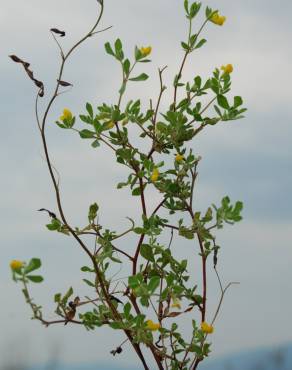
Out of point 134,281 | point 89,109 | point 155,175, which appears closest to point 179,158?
point 155,175

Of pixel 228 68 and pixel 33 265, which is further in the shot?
pixel 228 68

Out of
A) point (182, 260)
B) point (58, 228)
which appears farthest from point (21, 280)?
point (182, 260)

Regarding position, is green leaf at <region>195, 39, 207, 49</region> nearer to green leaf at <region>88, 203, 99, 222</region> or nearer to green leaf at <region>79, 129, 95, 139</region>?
green leaf at <region>79, 129, 95, 139</region>

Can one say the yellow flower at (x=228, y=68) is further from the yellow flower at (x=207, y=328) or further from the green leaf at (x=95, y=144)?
the yellow flower at (x=207, y=328)

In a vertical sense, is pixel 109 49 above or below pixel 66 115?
above

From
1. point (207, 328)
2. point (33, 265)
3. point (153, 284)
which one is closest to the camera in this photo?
point (33, 265)

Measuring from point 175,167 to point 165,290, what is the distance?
450 millimetres

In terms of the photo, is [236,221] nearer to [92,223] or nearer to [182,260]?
[182,260]

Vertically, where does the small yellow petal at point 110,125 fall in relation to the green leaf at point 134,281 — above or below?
above

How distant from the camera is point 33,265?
191 cm

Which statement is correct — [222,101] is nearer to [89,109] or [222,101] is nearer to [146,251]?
[89,109]

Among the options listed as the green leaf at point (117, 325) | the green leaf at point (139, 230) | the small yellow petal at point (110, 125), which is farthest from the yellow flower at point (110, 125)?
the green leaf at point (117, 325)

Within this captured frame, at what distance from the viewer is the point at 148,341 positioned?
2.35m

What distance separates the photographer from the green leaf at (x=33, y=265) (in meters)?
1.90
